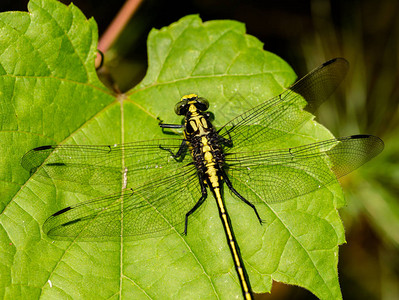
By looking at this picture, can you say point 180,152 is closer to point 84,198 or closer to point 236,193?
point 236,193

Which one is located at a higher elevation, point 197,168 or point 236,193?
point 197,168

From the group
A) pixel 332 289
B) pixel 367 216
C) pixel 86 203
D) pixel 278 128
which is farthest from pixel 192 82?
pixel 367 216

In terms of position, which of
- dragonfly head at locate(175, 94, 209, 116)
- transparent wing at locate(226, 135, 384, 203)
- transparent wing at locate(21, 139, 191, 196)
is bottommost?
transparent wing at locate(226, 135, 384, 203)

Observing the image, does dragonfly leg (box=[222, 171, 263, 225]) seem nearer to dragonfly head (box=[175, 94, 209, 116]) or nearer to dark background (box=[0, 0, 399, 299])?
dragonfly head (box=[175, 94, 209, 116])

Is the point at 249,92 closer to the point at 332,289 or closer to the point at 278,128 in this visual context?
the point at 278,128

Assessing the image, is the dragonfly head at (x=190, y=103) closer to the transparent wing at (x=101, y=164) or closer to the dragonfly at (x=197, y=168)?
the dragonfly at (x=197, y=168)

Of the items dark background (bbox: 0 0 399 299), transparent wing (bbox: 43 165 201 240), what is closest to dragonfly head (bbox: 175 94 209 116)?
transparent wing (bbox: 43 165 201 240)

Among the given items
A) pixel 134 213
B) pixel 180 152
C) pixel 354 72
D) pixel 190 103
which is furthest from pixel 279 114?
pixel 354 72
